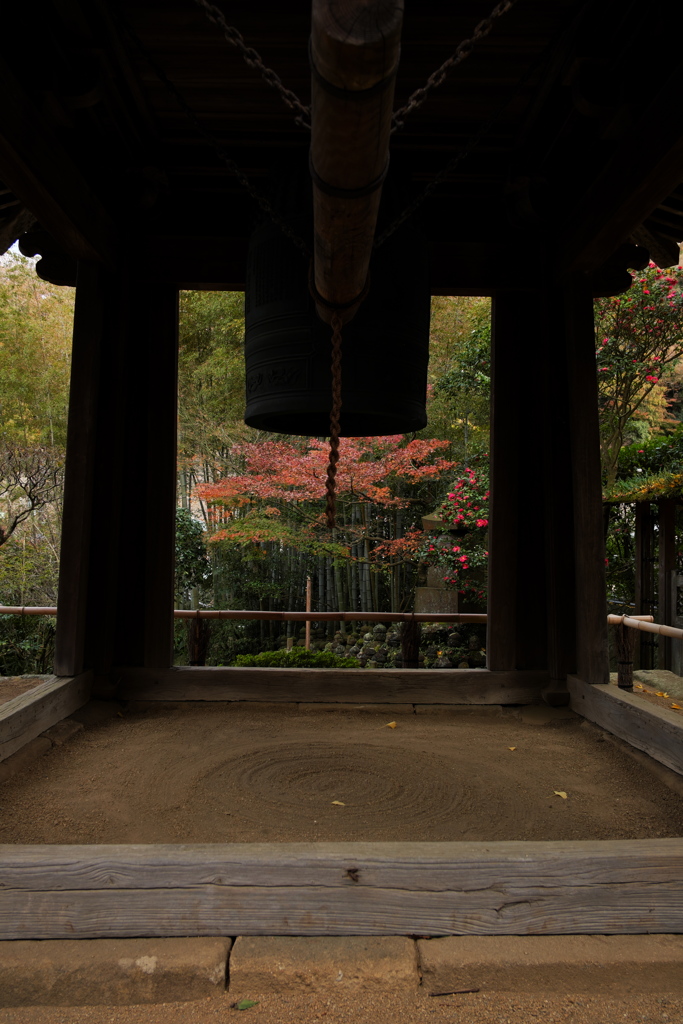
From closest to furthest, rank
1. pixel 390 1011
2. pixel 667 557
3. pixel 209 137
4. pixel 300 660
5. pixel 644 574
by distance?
pixel 390 1011
pixel 209 137
pixel 300 660
pixel 667 557
pixel 644 574

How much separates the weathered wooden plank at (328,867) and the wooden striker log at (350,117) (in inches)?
55.9

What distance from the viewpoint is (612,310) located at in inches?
307

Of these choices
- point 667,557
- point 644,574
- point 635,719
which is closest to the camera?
point 635,719

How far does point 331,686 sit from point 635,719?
144 cm

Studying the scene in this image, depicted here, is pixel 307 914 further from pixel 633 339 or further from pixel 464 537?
pixel 633 339

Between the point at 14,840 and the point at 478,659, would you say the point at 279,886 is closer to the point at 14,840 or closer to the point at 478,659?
the point at 14,840

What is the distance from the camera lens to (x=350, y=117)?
3.99 feet

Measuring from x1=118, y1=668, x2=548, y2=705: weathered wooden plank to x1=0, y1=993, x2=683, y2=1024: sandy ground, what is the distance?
2131mm

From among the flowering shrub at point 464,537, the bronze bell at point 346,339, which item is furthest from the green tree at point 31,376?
the bronze bell at point 346,339

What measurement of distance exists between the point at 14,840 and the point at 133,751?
796mm

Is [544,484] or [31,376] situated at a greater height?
[31,376]

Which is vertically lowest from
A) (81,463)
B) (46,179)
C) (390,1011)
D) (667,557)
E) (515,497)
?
(390,1011)

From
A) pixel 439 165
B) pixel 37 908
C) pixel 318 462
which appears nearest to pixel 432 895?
pixel 37 908

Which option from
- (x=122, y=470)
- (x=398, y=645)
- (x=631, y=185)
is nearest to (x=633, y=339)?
(x=398, y=645)
